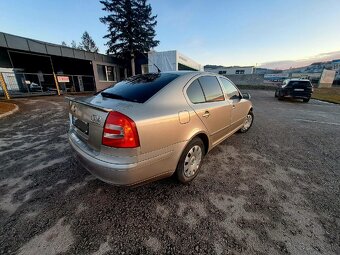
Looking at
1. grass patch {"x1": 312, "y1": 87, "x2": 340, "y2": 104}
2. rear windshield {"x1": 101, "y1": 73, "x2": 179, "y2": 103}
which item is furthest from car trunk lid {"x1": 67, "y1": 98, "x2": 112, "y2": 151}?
grass patch {"x1": 312, "y1": 87, "x2": 340, "y2": 104}

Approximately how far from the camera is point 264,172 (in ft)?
9.59

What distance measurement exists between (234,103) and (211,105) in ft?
3.52

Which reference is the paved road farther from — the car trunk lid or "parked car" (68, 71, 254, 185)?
the car trunk lid

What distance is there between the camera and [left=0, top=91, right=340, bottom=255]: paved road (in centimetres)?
164

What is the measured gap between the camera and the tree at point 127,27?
2022 cm

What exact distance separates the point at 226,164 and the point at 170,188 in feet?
4.31

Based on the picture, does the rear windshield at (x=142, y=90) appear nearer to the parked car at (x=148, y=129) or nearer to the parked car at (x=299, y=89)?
the parked car at (x=148, y=129)

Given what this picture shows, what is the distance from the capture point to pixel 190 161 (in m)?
2.50

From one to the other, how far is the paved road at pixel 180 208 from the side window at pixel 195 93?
130 centimetres

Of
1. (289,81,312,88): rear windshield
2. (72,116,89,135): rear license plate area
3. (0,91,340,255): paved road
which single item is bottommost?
(0,91,340,255): paved road

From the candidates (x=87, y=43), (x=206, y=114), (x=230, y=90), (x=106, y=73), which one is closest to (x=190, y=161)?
(x=206, y=114)

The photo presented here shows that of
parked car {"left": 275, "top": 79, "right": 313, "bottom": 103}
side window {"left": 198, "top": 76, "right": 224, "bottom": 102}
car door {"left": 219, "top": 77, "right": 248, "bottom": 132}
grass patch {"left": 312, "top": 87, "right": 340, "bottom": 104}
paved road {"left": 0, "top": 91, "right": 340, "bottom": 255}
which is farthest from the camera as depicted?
grass patch {"left": 312, "top": 87, "right": 340, "bottom": 104}

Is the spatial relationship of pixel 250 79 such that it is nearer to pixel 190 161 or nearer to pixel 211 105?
pixel 211 105

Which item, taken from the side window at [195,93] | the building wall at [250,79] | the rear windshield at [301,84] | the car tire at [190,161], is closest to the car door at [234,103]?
the side window at [195,93]
